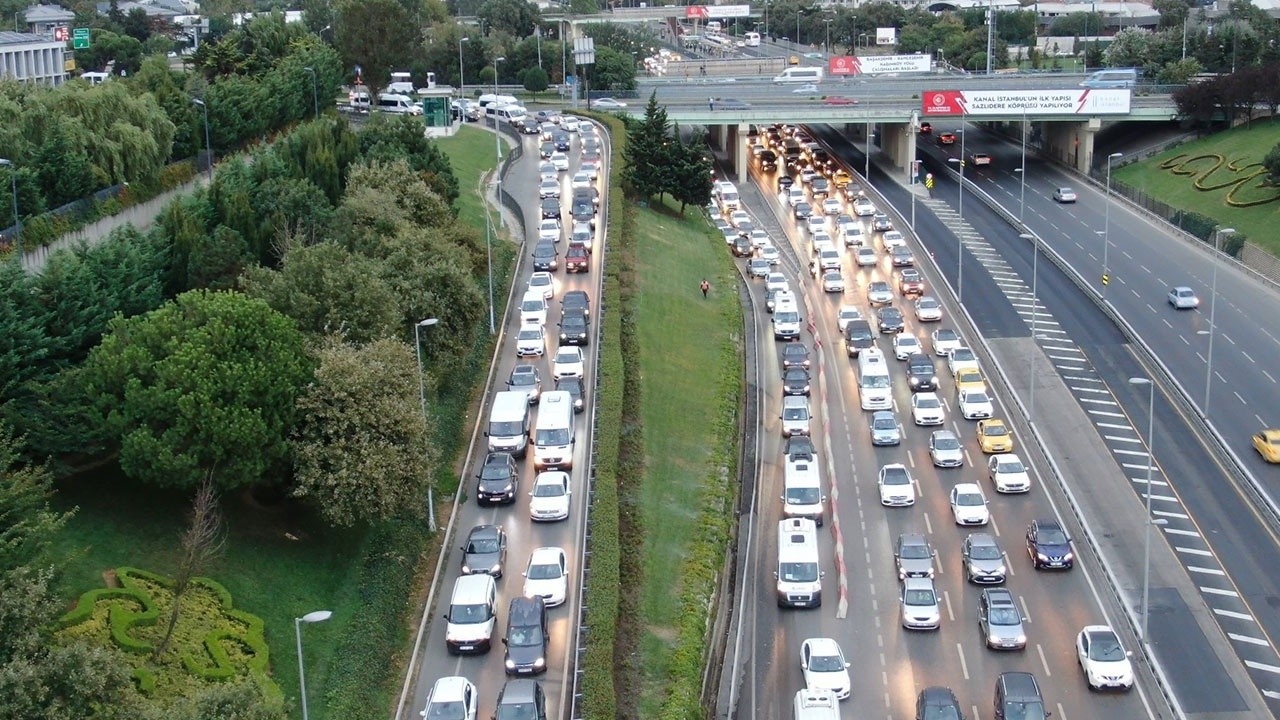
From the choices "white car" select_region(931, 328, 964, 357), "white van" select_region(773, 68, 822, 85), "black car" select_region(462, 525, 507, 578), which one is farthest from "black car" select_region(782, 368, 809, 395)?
"white van" select_region(773, 68, 822, 85)

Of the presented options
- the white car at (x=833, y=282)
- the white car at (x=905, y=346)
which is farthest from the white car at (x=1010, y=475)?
the white car at (x=833, y=282)

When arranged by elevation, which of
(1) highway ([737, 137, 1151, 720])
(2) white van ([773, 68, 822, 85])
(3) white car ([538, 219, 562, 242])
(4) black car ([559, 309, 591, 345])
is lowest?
(1) highway ([737, 137, 1151, 720])

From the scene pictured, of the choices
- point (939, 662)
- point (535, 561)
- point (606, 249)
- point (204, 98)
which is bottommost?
point (939, 662)

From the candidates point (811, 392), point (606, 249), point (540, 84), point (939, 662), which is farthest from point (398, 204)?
point (540, 84)

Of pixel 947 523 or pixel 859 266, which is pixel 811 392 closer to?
pixel 947 523

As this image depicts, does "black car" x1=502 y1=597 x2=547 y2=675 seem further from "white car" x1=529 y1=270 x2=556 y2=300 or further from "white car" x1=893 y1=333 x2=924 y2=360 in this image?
"white car" x1=893 y1=333 x2=924 y2=360
